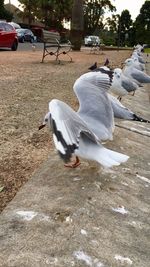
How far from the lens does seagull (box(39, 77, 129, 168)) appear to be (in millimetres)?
3635

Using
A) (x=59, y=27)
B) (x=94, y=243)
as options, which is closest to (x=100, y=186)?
(x=94, y=243)

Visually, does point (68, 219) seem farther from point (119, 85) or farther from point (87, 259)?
point (119, 85)

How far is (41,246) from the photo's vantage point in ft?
10.2

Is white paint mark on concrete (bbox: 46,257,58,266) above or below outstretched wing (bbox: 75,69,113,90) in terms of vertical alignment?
below

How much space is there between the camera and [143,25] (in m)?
78.2

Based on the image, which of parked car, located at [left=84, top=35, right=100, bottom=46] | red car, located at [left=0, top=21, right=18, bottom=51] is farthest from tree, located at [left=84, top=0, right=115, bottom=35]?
red car, located at [left=0, top=21, right=18, bottom=51]

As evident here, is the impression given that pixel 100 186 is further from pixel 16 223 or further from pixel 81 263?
pixel 81 263

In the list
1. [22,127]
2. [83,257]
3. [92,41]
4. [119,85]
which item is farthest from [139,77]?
[92,41]

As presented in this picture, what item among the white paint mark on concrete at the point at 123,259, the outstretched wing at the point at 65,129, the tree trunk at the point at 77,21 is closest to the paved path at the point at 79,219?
the white paint mark on concrete at the point at 123,259

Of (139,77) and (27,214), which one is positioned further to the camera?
(139,77)

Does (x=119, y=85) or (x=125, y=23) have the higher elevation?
(x=119, y=85)

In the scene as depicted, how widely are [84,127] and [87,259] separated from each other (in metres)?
1.24

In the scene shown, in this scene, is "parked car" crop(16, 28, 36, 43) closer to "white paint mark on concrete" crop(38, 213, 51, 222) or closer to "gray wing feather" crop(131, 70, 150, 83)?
"gray wing feather" crop(131, 70, 150, 83)

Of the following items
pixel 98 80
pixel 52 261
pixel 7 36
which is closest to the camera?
pixel 52 261
